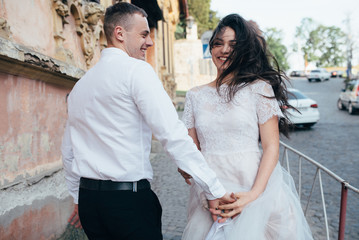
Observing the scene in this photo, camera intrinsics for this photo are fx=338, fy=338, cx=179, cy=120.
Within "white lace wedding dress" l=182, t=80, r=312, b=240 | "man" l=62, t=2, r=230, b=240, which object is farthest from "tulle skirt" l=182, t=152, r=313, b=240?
"man" l=62, t=2, r=230, b=240

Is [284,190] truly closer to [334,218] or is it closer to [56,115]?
[56,115]

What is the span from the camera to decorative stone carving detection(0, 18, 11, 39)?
235 cm

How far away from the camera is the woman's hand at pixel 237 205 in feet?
6.22

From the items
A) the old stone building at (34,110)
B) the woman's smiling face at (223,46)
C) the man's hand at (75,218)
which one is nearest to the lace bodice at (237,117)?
the woman's smiling face at (223,46)

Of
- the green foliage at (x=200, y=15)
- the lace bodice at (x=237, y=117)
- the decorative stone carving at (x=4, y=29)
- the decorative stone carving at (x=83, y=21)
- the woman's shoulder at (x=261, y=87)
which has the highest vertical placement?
the green foliage at (x=200, y=15)

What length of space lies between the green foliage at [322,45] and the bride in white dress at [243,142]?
94428mm

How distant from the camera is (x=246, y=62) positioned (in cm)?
217

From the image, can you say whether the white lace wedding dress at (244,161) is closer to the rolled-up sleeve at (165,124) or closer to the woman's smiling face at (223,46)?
the woman's smiling face at (223,46)

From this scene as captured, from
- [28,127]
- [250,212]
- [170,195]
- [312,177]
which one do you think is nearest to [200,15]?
[312,177]

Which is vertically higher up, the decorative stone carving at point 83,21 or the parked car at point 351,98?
the decorative stone carving at point 83,21

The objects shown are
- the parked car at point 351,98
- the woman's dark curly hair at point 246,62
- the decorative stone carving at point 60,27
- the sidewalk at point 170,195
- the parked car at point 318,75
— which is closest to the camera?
the woman's dark curly hair at point 246,62

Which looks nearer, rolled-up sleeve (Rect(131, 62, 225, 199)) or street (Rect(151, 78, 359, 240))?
rolled-up sleeve (Rect(131, 62, 225, 199))

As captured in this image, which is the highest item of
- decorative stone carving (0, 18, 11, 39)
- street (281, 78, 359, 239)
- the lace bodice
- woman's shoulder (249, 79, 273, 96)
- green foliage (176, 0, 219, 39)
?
green foliage (176, 0, 219, 39)

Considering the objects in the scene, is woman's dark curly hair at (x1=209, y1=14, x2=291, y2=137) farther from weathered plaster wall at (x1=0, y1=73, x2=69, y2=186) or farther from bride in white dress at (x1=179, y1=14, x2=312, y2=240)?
weathered plaster wall at (x1=0, y1=73, x2=69, y2=186)
